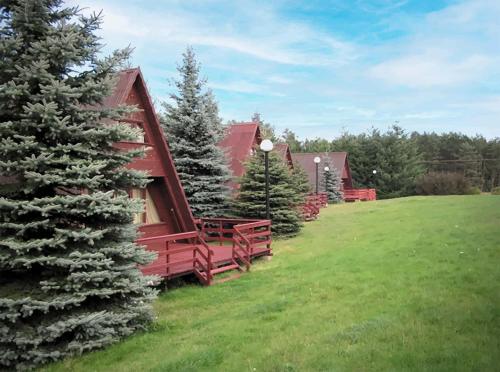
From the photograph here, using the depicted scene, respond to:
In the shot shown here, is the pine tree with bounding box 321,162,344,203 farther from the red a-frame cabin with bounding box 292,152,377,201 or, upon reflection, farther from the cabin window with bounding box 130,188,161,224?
the cabin window with bounding box 130,188,161,224

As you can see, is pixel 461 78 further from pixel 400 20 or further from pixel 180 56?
pixel 180 56

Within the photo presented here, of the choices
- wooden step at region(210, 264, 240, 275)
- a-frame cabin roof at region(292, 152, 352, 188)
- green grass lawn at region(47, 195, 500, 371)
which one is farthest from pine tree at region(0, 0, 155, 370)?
a-frame cabin roof at region(292, 152, 352, 188)

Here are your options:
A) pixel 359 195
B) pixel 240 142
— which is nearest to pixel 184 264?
pixel 240 142

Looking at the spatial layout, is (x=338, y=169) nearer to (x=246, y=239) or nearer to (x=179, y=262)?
(x=246, y=239)

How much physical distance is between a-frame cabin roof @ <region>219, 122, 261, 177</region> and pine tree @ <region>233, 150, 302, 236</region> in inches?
196

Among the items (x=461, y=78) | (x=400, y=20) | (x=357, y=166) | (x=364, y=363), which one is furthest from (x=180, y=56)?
(x=357, y=166)

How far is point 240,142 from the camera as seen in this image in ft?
79.6

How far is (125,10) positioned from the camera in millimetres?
10086

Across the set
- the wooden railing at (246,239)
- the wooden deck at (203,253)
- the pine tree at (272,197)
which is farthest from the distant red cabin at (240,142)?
the wooden railing at (246,239)

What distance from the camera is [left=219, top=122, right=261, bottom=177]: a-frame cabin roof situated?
23.5 m

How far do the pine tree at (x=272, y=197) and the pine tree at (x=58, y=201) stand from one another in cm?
1062

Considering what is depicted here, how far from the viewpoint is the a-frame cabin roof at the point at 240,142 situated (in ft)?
77.0

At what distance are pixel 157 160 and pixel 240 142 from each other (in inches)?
446

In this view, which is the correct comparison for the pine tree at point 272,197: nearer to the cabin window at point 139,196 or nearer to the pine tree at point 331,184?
the cabin window at point 139,196
